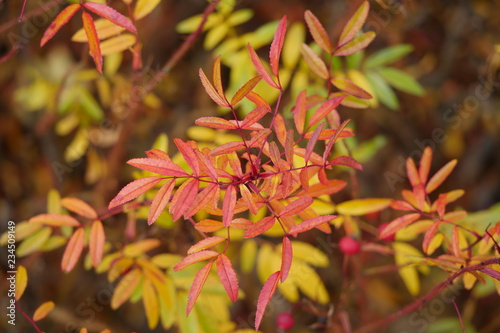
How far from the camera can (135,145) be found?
195cm

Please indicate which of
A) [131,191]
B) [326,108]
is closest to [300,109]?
[326,108]

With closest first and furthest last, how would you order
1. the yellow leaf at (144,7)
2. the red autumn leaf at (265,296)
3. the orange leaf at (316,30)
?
the red autumn leaf at (265,296)
the orange leaf at (316,30)
the yellow leaf at (144,7)

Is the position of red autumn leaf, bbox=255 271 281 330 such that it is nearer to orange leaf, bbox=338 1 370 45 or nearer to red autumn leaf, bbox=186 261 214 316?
red autumn leaf, bbox=186 261 214 316

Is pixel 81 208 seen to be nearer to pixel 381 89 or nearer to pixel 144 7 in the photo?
pixel 144 7

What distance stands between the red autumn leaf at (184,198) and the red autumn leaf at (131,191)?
43 millimetres

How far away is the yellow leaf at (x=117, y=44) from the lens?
0.94 metres

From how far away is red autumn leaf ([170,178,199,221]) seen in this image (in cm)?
63

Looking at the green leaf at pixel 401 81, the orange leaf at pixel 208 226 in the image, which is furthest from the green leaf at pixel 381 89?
the orange leaf at pixel 208 226

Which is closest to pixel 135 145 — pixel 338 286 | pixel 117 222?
pixel 117 222

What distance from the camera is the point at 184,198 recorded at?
640mm

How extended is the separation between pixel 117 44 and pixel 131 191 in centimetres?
→ 38

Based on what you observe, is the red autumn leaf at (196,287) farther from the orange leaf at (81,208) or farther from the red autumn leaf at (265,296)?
the orange leaf at (81,208)

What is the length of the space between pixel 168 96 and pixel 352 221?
1033 mm

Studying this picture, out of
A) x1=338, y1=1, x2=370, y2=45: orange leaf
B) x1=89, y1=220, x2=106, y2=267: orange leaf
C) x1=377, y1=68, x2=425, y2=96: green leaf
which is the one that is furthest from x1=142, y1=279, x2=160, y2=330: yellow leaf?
x1=377, y1=68, x2=425, y2=96: green leaf
